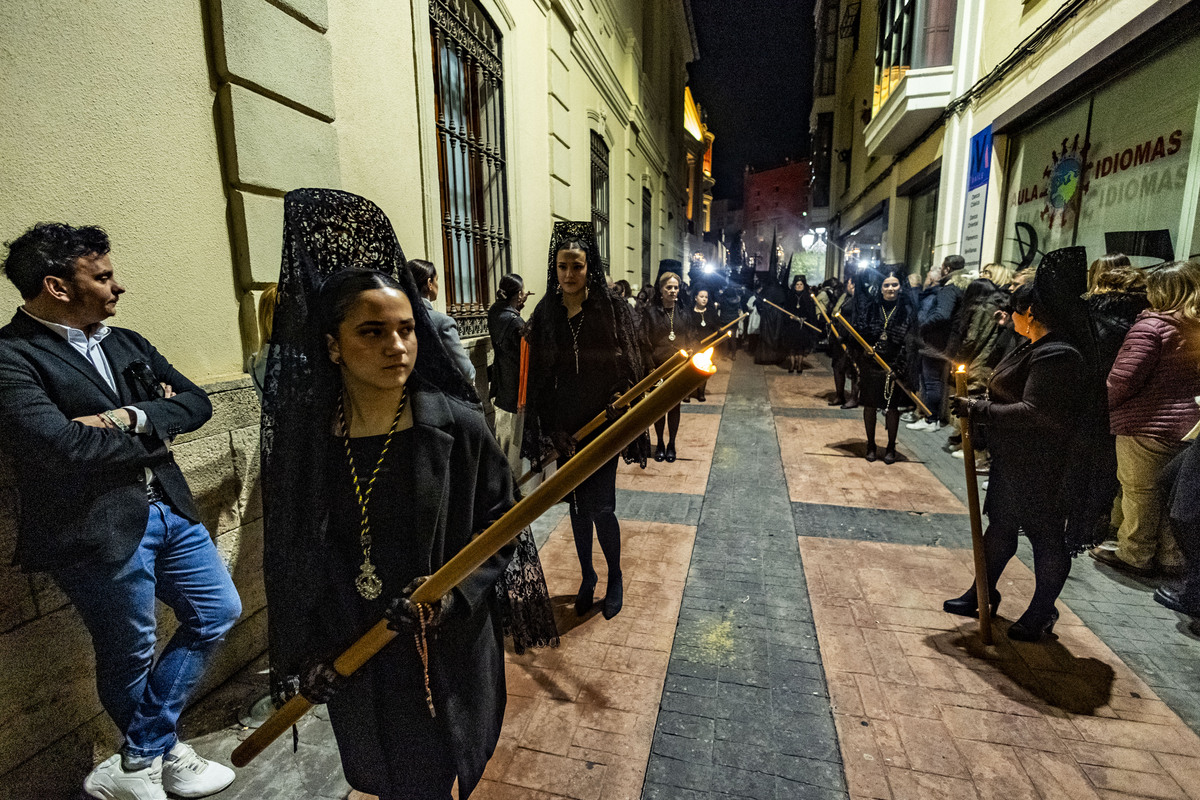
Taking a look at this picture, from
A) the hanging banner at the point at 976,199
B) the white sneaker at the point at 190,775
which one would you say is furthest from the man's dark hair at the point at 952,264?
the white sneaker at the point at 190,775

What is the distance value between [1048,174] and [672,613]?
6770mm

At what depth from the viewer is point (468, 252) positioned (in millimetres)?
5426

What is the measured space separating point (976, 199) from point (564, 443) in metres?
7.86

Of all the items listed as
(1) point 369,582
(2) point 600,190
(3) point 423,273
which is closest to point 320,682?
(1) point 369,582

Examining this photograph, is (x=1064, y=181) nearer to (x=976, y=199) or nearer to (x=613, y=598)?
(x=976, y=199)

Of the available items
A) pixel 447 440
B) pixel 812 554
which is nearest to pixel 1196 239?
pixel 812 554

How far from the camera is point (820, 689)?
2820 millimetres

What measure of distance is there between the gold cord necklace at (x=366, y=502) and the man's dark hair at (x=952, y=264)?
7.64 m

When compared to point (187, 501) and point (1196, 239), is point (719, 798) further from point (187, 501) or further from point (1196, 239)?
point (1196, 239)

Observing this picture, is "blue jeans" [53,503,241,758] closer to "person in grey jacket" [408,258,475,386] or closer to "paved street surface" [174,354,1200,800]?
"paved street surface" [174,354,1200,800]

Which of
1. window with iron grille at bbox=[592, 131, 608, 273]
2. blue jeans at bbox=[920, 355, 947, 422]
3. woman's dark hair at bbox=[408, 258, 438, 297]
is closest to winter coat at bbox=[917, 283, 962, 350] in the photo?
blue jeans at bbox=[920, 355, 947, 422]

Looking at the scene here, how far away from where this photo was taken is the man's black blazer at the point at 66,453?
5.93ft

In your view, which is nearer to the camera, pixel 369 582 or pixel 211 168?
pixel 369 582

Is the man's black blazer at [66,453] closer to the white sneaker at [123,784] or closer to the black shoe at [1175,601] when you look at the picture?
the white sneaker at [123,784]
